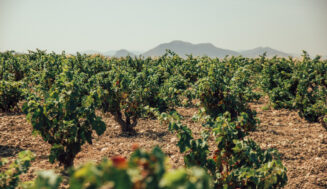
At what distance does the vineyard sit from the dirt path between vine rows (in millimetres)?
21

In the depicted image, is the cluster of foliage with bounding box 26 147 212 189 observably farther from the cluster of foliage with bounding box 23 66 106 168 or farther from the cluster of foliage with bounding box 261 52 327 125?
the cluster of foliage with bounding box 261 52 327 125

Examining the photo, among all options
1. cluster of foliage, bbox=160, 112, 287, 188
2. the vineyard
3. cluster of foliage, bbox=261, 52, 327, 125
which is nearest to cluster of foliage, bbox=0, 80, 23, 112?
the vineyard

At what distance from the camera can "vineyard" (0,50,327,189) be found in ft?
4.20

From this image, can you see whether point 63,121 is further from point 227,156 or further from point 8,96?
point 8,96

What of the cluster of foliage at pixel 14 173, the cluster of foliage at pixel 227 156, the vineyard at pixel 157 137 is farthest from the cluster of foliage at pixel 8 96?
the cluster of foliage at pixel 227 156

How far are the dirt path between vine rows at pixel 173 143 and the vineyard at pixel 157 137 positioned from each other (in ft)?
0.07

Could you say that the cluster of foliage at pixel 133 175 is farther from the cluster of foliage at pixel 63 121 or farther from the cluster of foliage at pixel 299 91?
the cluster of foliage at pixel 299 91

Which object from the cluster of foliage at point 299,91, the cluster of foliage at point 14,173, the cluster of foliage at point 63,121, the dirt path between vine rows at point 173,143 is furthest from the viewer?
the cluster of foliage at point 299,91

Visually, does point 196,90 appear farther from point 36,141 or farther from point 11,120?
point 11,120

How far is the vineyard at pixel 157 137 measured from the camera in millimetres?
1281

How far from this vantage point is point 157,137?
6008 mm

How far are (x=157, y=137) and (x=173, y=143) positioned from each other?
538 millimetres

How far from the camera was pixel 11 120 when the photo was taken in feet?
22.3

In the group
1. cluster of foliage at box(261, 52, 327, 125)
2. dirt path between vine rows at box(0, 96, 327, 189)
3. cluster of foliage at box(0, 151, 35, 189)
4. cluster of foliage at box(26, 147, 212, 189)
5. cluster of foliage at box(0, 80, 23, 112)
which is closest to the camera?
cluster of foliage at box(26, 147, 212, 189)
